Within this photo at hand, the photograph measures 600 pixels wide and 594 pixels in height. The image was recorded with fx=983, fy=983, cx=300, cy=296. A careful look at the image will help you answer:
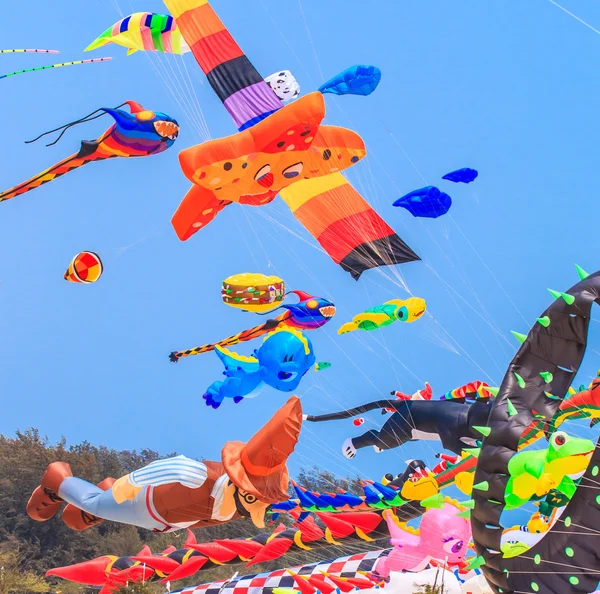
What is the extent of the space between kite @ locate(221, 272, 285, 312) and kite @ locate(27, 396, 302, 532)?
203cm

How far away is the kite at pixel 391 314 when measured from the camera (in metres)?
10.2

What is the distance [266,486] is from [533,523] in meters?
2.28

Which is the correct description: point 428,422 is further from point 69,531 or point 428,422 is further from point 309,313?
point 69,531

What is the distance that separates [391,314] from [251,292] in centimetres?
148

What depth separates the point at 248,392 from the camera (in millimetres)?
9898

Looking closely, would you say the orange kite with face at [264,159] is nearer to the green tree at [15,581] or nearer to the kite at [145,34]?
the kite at [145,34]

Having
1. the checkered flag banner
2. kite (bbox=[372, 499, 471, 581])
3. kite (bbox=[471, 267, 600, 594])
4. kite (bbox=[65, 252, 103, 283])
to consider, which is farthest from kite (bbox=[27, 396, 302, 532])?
kite (bbox=[471, 267, 600, 594])

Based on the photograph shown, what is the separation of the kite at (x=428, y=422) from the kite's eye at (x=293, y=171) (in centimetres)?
259

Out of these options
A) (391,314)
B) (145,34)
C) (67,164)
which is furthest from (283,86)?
(391,314)

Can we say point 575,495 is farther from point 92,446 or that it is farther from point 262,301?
point 92,446

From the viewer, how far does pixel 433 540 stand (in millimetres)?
7516

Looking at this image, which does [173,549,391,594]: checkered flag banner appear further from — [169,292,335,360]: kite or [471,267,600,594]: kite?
[471,267,600,594]: kite

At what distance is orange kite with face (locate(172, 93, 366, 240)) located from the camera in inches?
324

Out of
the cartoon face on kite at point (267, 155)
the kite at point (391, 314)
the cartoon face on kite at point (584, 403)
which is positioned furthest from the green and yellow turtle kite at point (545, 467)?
the kite at point (391, 314)
